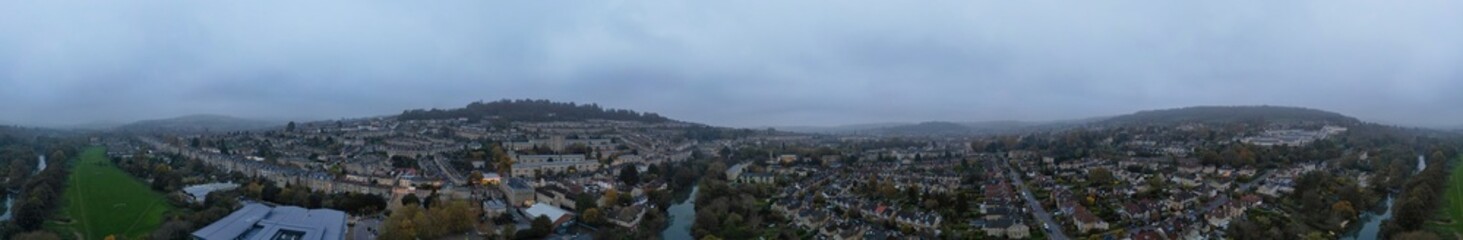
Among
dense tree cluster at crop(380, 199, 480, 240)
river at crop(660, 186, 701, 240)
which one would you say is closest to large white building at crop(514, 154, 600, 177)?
river at crop(660, 186, 701, 240)

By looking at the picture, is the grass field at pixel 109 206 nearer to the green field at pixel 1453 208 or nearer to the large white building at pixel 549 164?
the large white building at pixel 549 164

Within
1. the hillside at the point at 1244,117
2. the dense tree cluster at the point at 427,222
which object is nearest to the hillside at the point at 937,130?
the hillside at the point at 1244,117

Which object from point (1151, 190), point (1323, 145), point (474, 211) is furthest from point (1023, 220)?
point (1323, 145)

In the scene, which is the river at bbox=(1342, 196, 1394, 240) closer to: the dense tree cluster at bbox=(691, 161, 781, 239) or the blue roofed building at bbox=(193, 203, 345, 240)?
the dense tree cluster at bbox=(691, 161, 781, 239)

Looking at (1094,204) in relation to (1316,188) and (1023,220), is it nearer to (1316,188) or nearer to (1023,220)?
(1023,220)

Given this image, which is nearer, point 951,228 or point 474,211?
point 951,228
